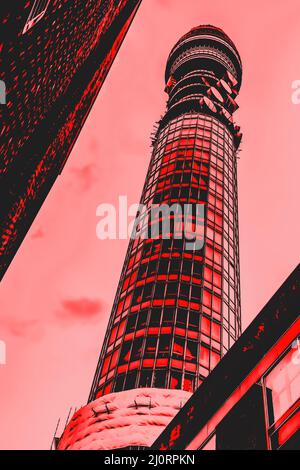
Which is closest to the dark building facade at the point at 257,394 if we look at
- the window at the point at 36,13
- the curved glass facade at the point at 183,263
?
the window at the point at 36,13

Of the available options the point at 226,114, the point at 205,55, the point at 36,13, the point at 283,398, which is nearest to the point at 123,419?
the point at 283,398

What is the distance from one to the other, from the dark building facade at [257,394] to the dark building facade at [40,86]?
8.81 metres

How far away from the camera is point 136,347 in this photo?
46625 mm

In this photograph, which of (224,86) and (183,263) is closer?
(183,263)

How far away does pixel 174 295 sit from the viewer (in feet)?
168

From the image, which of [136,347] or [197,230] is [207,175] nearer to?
[197,230]

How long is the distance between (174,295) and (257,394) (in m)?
35.0

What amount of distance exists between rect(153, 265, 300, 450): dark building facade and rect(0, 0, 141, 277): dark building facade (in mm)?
8813

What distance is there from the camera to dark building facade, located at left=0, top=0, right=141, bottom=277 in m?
11.0

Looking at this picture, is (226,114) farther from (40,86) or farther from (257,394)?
(40,86)

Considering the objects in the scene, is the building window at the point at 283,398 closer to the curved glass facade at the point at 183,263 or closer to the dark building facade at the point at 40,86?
the dark building facade at the point at 40,86

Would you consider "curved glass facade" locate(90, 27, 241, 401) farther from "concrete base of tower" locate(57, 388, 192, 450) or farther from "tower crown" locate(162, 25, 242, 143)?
"concrete base of tower" locate(57, 388, 192, 450)
